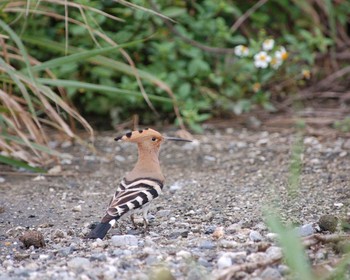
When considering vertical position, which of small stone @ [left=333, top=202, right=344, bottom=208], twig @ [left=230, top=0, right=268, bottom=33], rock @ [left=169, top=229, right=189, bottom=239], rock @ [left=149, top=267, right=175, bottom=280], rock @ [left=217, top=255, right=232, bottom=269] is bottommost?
rock @ [left=149, top=267, right=175, bottom=280]

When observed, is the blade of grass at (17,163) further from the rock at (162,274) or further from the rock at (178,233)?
the rock at (162,274)

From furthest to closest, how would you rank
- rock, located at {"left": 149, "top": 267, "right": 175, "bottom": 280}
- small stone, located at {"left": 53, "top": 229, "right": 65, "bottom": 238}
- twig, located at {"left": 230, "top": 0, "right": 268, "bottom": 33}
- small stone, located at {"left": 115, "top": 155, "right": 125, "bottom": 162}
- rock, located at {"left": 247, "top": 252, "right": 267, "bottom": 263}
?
twig, located at {"left": 230, "top": 0, "right": 268, "bottom": 33}
small stone, located at {"left": 115, "top": 155, "right": 125, "bottom": 162}
small stone, located at {"left": 53, "top": 229, "right": 65, "bottom": 238}
rock, located at {"left": 247, "top": 252, "right": 267, "bottom": 263}
rock, located at {"left": 149, "top": 267, "right": 175, "bottom": 280}

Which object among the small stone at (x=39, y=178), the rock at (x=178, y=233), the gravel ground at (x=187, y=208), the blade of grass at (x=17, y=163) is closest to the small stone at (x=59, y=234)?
the gravel ground at (x=187, y=208)

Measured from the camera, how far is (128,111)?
300 inches

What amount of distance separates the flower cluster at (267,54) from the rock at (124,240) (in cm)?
335

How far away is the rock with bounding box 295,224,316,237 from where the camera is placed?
431 cm

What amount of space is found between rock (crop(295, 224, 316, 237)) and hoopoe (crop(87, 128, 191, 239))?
0.80 meters

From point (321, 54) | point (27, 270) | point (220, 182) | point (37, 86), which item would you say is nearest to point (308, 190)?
point (220, 182)

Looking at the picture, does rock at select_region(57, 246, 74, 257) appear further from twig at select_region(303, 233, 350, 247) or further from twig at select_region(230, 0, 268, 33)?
twig at select_region(230, 0, 268, 33)

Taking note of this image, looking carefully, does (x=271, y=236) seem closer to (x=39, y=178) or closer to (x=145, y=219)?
(x=145, y=219)

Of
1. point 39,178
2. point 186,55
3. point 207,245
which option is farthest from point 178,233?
point 186,55

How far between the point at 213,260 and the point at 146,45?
3.83m

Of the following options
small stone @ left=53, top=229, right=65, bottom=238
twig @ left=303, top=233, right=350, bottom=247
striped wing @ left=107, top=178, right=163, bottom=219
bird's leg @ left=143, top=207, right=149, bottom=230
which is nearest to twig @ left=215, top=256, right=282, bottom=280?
twig @ left=303, top=233, right=350, bottom=247

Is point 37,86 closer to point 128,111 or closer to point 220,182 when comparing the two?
point 220,182
